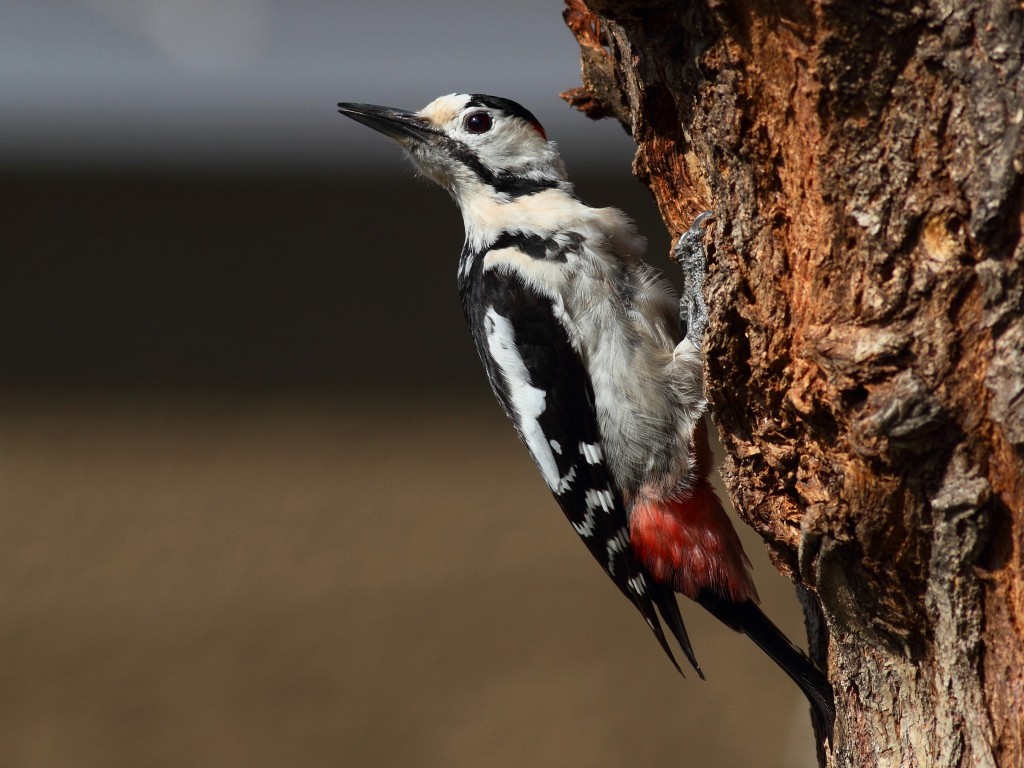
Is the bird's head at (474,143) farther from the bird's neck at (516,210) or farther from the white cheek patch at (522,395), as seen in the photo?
the white cheek patch at (522,395)

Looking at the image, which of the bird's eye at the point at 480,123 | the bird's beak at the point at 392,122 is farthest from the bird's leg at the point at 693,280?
the bird's beak at the point at 392,122

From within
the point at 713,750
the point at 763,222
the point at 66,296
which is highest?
the point at 763,222

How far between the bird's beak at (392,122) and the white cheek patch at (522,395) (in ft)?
2.42

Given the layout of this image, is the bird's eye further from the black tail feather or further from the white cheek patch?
the black tail feather

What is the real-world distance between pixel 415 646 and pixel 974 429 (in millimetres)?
3973

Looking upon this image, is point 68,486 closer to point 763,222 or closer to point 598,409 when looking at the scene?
point 598,409

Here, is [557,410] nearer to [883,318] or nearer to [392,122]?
[392,122]

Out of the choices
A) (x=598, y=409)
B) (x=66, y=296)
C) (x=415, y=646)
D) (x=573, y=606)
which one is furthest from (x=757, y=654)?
(x=66, y=296)

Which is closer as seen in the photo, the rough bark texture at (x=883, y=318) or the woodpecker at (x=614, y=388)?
the rough bark texture at (x=883, y=318)

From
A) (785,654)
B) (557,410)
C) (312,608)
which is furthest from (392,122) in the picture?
(312,608)

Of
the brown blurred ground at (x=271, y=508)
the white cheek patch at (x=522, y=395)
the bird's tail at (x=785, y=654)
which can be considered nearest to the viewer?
the bird's tail at (x=785, y=654)

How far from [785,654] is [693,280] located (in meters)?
0.95

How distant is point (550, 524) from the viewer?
520cm

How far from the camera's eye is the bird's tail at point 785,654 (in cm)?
235
